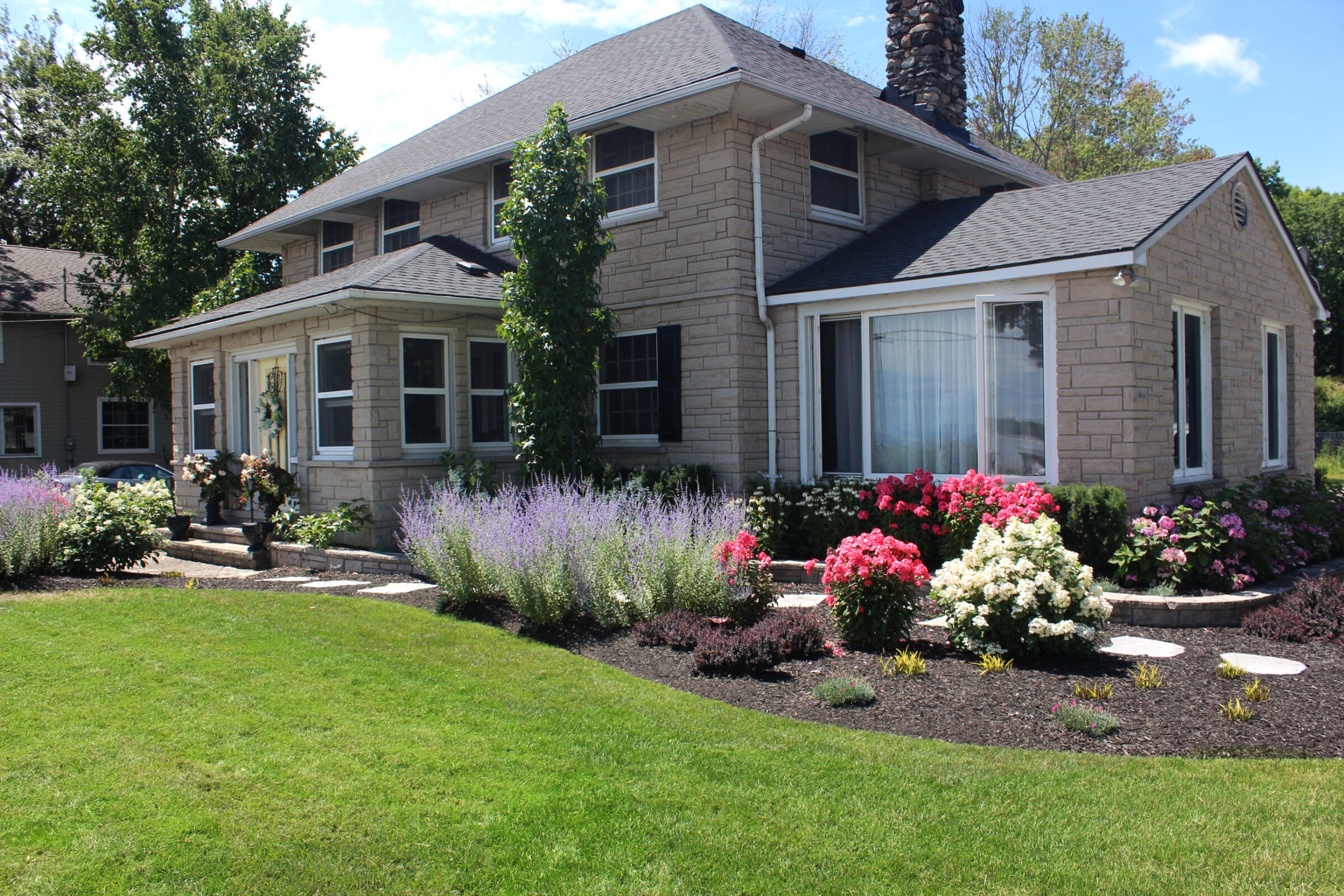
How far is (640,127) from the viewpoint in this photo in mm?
11500

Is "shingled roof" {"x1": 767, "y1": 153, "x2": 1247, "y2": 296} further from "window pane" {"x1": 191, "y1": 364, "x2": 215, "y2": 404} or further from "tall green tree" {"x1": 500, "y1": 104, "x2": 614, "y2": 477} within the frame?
"window pane" {"x1": 191, "y1": 364, "x2": 215, "y2": 404}

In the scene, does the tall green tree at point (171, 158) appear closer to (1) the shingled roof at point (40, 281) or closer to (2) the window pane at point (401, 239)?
(1) the shingled roof at point (40, 281)

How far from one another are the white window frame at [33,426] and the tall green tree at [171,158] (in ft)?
9.05

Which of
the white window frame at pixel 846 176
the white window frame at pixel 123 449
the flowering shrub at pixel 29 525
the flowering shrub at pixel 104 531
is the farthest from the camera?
the white window frame at pixel 123 449

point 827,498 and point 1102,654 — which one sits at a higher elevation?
point 827,498

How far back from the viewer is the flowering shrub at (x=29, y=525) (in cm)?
945

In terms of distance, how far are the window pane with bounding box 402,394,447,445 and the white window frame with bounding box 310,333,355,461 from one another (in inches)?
26.1

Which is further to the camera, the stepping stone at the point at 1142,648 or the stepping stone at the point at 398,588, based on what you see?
the stepping stone at the point at 398,588

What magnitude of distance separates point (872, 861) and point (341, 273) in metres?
12.5

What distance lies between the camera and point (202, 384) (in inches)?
607

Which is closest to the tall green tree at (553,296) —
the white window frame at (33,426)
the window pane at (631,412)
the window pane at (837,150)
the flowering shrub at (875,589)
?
the window pane at (631,412)

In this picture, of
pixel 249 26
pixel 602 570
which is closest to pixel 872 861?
pixel 602 570

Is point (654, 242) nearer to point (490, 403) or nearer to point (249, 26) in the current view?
point (490, 403)

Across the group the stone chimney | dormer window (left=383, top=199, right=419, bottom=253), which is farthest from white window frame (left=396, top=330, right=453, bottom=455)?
the stone chimney
